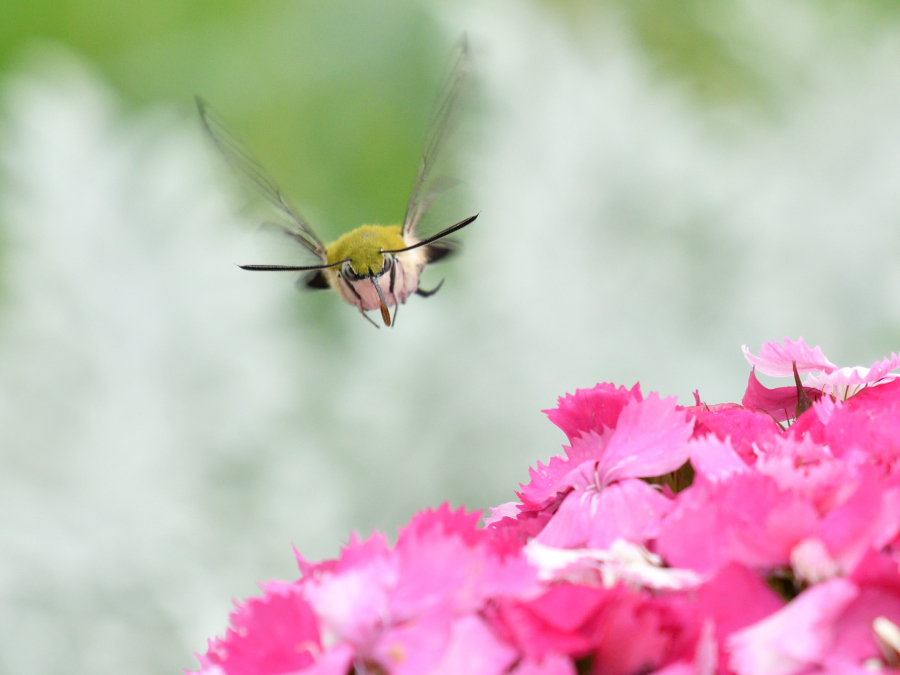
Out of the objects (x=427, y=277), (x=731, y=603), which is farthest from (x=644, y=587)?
(x=427, y=277)

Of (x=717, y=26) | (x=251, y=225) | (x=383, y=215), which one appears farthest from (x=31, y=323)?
(x=717, y=26)

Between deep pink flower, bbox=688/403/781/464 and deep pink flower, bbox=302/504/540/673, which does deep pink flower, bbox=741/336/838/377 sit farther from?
deep pink flower, bbox=302/504/540/673

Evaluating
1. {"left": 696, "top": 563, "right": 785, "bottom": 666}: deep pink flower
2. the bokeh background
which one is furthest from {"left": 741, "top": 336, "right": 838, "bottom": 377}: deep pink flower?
the bokeh background

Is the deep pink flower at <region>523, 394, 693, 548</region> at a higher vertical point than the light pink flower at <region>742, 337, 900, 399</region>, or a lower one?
lower

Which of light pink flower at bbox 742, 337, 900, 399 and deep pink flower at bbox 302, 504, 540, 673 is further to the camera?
light pink flower at bbox 742, 337, 900, 399

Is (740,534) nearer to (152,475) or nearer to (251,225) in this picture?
(251,225)
